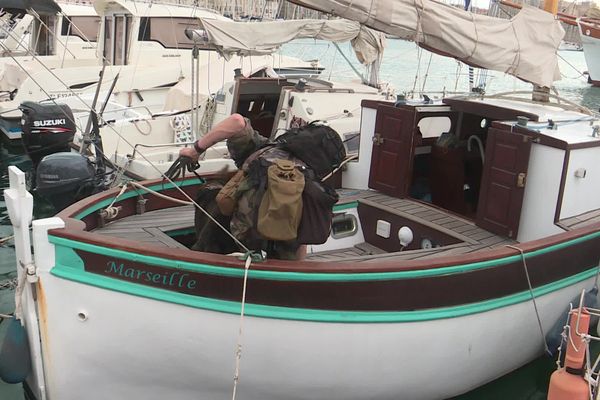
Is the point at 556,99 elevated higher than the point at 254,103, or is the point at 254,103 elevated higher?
the point at 556,99

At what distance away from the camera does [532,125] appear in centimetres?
557

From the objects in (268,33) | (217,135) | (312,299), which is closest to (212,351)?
(312,299)

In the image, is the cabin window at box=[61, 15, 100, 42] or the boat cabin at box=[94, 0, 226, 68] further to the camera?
the cabin window at box=[61, 15, 100, 42]

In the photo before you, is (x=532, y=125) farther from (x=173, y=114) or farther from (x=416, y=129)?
(x=173, y=114)

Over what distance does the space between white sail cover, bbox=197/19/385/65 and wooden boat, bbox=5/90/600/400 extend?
422 centimetres

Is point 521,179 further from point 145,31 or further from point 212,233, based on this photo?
point 145,31

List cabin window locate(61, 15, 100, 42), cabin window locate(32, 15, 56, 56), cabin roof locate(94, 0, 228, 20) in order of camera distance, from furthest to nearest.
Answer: cabin window locate(61, 15, 100, 42), cabin window locate(32, 15, 56, 56), cabin roof locate(94, 0, 228, 20)

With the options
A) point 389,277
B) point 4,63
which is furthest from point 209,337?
point 4,63

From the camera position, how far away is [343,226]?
6.23 m

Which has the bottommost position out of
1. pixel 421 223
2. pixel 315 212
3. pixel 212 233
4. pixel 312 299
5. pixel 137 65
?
pixel 312 299

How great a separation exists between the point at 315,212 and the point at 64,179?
15.6 ft

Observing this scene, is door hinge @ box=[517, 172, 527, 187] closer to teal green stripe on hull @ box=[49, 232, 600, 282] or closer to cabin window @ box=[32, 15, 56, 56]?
teal green stripe on hull @ box=[49, 232, 600, 282]

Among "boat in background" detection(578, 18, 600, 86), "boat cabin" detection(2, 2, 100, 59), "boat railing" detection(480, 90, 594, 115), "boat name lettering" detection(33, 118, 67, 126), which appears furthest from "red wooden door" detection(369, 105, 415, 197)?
"boat in background" detection(578, 18, 600, 86)

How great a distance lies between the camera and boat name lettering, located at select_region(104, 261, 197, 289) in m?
3.92
